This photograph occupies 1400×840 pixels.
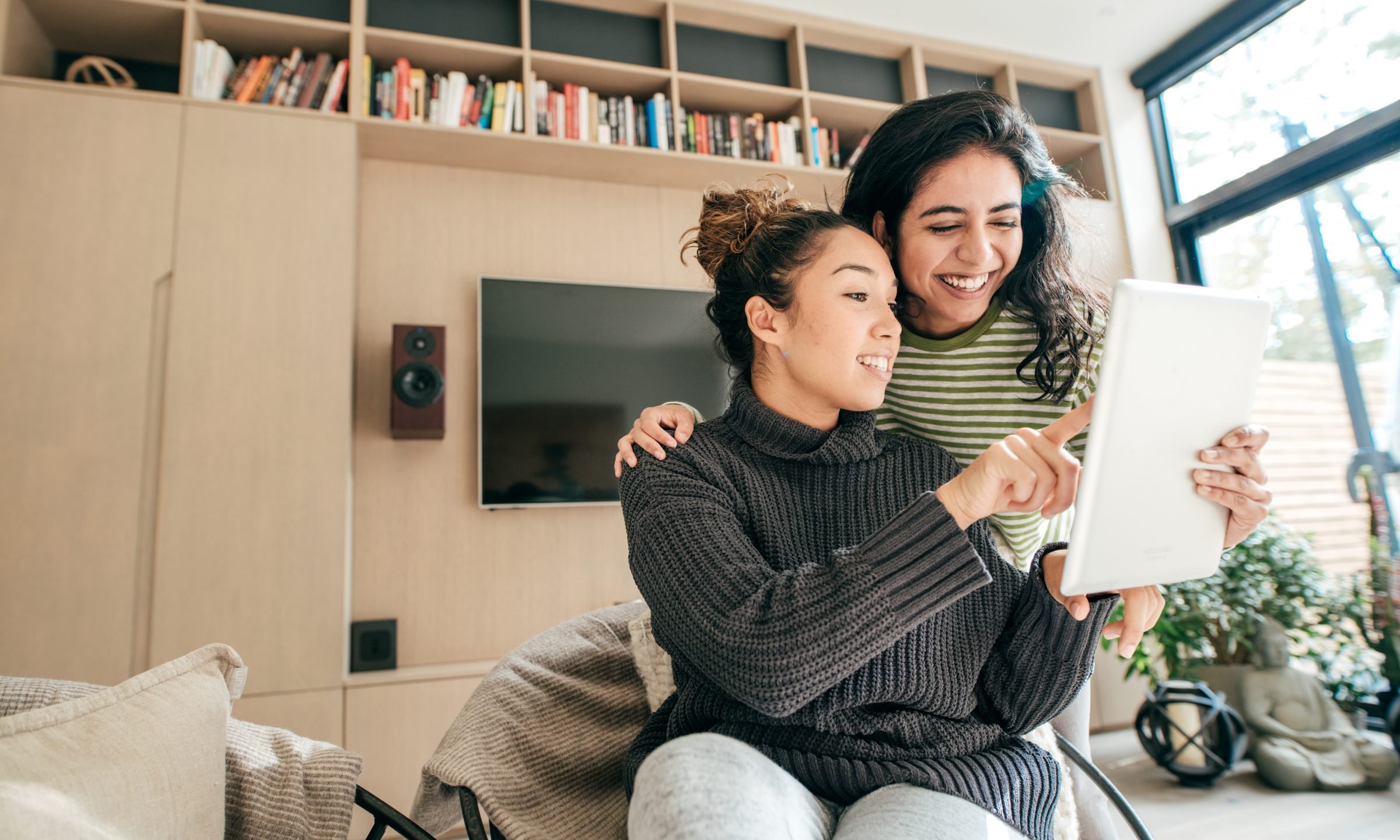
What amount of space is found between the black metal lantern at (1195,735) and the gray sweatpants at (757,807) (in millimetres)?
2132

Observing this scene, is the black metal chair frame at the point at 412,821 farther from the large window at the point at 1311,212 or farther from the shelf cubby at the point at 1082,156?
the shelf cubby at the point at 1082,156

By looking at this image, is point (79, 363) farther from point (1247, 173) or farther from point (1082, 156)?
point (1247, 173)

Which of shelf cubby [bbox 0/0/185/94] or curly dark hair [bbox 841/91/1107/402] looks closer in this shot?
curly dark hair [bbox 841/91/1107/402]

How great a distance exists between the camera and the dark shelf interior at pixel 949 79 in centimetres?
372

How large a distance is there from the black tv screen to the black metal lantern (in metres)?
1.90

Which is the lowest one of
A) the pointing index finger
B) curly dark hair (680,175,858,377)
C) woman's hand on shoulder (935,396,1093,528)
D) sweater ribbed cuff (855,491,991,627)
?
sweater ribbed cuff (855,491,991,627)

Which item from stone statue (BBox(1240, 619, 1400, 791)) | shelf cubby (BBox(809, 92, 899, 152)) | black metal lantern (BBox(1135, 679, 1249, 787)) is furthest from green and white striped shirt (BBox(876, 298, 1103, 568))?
shelf cubby (BBox(809, 92, 899, 152))

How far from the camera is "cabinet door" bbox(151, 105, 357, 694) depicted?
2.46 meters

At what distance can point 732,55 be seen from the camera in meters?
3.43

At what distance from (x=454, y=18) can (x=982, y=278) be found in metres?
2.51

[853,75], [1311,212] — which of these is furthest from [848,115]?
[1311,212]

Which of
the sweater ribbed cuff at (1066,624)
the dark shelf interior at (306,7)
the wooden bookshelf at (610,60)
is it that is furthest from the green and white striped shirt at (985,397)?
the dark shelf interior at (306,7)

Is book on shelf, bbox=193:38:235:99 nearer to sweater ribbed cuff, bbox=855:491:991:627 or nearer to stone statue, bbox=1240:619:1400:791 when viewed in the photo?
sweater ribbed cuff, bbox=855:491:991:627

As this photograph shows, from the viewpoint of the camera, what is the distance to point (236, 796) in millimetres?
924
